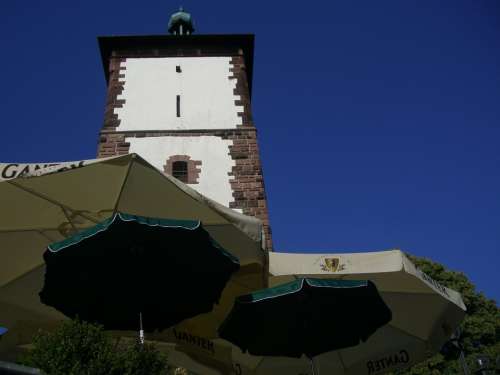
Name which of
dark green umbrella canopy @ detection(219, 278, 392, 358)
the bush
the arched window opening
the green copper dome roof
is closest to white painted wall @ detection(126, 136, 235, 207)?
the arched window opening

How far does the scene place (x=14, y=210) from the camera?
7094mm

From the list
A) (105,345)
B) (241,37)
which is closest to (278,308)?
(105,345)

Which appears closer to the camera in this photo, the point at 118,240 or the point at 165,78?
the point at 118,240

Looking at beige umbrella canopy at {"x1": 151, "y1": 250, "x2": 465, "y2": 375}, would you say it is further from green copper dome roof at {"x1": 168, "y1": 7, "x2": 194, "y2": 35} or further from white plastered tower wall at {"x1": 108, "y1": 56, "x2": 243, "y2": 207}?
green copper dome roof at {"x1": 168, "y1": 7, "x2": 194, "y2": 35}

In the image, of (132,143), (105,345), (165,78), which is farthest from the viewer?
(165,78)

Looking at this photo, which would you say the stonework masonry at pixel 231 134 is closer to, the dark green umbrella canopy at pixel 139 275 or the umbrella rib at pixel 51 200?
the dark green umbrella canopy at pixel 139 275

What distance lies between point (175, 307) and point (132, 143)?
927 centimetres

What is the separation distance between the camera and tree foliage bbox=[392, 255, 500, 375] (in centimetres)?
2342

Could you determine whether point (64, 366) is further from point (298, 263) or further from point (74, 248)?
point (298, 263)

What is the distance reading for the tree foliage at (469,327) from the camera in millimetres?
23422

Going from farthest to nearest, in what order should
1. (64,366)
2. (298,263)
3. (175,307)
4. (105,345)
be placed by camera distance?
1. (298,263)
2. (175,307)
3. (105,345)
4. (64,366)

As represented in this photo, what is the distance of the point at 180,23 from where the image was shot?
2595cm

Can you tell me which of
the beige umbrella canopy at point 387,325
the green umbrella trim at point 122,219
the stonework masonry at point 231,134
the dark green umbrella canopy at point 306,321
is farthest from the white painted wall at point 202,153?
the green umbrella trim at point 122,219

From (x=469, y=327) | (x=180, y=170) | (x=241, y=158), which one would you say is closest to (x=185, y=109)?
(x=180, y=170)
